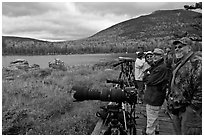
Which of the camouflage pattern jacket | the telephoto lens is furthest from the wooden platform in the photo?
the camouflage pattern jacket

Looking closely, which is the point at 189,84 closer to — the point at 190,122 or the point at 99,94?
the point at 190,122

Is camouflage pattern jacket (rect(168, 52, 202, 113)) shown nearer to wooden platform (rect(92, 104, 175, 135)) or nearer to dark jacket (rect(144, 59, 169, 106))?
dark jacket (rect(144, 59, 169, 106))

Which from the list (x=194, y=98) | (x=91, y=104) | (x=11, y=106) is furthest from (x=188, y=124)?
(x=11, y=106)

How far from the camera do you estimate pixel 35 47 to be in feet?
129

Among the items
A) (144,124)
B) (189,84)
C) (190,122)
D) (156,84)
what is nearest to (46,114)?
(144,124)

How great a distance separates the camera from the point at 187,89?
2.04 meters

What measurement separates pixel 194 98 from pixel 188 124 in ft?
0.82

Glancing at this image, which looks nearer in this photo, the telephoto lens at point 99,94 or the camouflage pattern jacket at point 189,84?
the camouflage pattern jacket at point 189,84

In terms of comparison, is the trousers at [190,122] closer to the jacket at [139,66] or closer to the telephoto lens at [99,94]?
the telephoto lens at [99,94]

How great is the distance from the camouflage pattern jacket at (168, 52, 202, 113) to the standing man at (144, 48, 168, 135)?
22.7 inches

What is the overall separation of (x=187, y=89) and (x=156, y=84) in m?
0.74

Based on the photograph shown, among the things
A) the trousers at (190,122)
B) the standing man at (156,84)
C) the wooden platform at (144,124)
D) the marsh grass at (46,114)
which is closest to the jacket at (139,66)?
the wooden platform at (144,124)

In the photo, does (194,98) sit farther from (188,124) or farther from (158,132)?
(158,132)

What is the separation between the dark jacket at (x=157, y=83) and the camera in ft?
8.94
